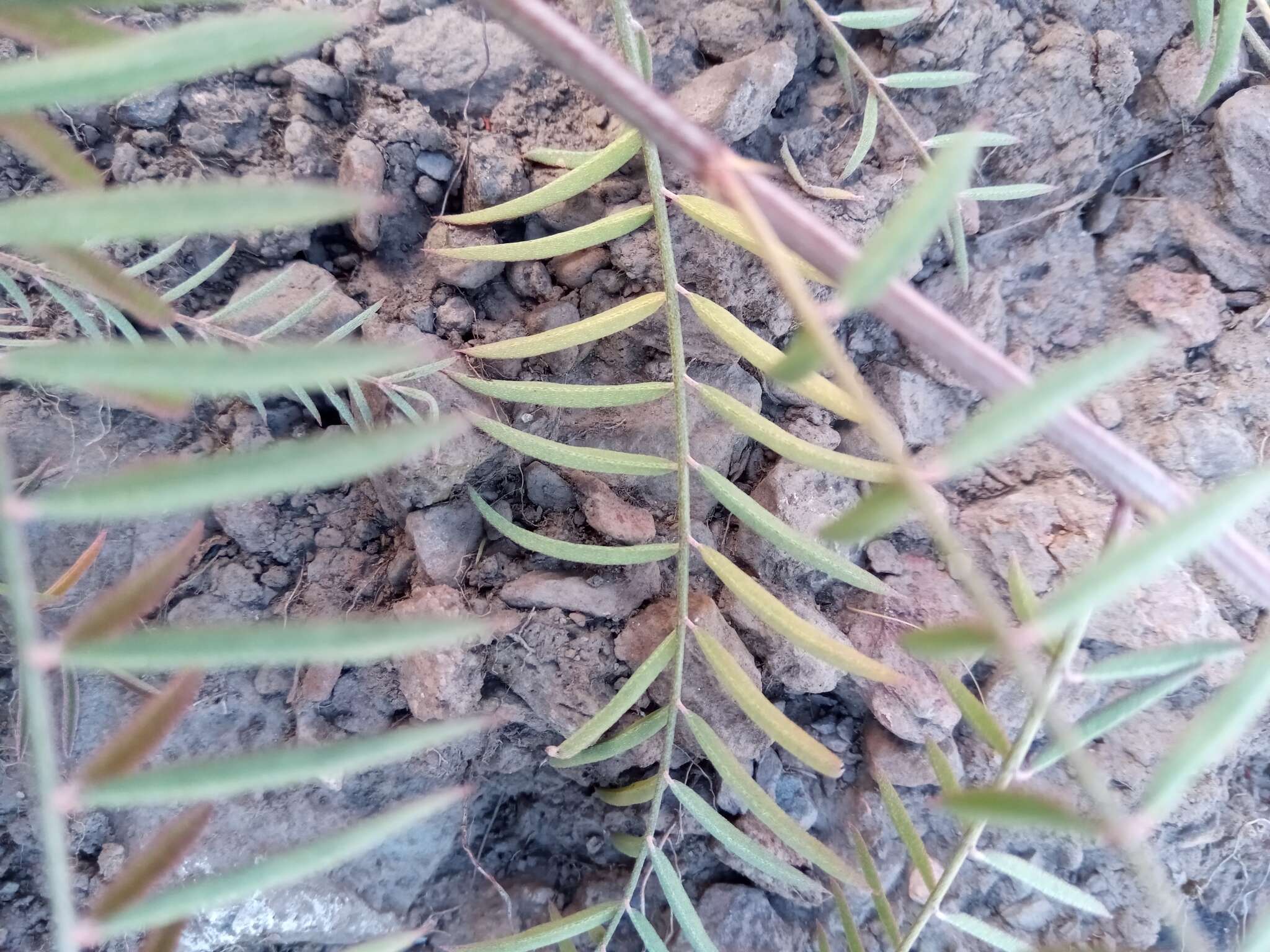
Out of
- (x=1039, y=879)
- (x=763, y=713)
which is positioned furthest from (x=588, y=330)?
(x=1039, y=879)

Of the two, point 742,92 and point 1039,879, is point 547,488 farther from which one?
point 1039,879

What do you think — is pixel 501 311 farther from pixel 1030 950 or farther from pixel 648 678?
pixel 1030 950

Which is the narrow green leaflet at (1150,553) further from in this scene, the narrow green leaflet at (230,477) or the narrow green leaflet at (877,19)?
the narrow green leaflet at (877,19)

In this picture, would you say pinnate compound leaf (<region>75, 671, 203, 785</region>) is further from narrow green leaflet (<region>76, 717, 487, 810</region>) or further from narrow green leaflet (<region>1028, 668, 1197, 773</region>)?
narrow green leaflet (<region>1028, 668, 1197, 773</region>)

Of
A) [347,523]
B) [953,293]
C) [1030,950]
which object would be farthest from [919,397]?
[347,523]

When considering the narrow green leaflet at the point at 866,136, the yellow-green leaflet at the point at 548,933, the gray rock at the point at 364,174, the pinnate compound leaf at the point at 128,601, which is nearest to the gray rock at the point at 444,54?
the gray rock at the point at 364,174

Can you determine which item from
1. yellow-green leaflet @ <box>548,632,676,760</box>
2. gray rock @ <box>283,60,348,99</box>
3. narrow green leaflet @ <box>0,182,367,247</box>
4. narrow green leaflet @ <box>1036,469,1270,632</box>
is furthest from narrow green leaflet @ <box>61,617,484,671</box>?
gray rock @ <box>283,60,348,99</box>
